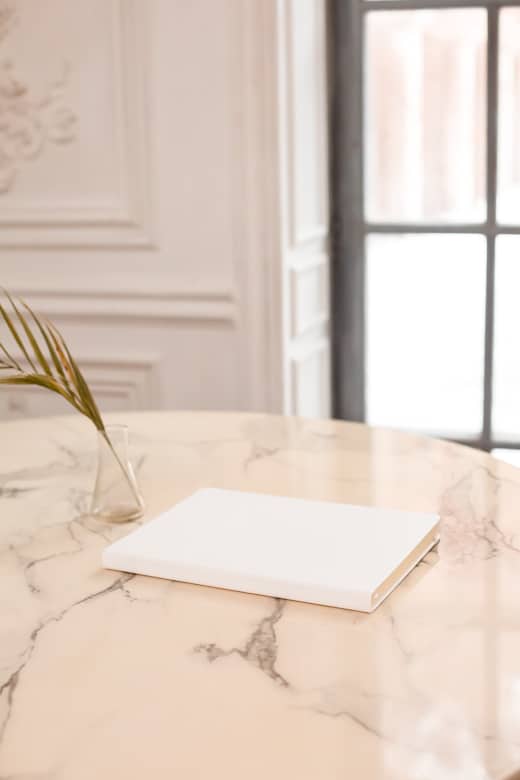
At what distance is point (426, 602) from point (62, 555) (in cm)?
44

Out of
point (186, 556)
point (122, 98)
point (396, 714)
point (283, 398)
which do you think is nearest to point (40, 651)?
point (186, 556)

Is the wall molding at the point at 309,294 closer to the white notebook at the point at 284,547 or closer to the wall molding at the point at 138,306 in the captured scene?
the wall molding at the point at 138,306

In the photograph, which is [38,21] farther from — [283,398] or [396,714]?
[396,714]

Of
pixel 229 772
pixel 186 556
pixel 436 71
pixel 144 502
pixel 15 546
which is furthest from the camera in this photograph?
pixel 436 71

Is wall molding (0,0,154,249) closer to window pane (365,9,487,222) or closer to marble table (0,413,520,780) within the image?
window pane (365,9,487,222)


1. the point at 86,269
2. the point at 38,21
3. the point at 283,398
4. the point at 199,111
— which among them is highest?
the point at 38,21

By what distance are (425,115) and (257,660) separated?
1999 millimetres

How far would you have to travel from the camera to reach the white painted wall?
2492mm

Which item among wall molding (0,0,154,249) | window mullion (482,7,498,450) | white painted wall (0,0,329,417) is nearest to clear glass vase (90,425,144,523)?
white painted wall (0,0,329,417)

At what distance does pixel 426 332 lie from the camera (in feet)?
9.43

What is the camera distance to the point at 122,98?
8.45 ft

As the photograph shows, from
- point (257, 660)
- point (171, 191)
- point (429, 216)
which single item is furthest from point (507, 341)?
point (257, 660)

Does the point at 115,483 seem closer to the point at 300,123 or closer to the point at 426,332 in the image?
the point at 300,123

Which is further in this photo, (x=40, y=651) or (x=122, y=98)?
(x=122, y=98)
